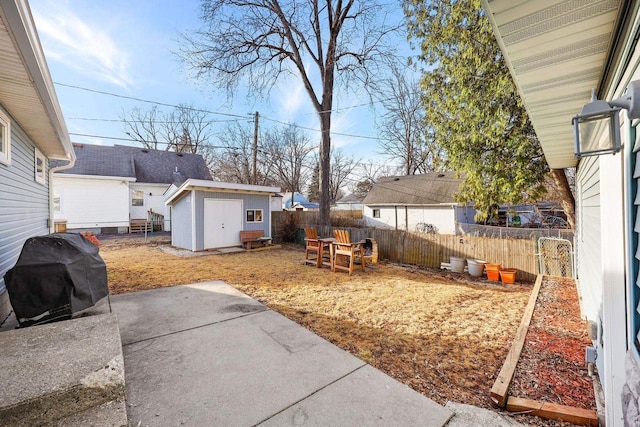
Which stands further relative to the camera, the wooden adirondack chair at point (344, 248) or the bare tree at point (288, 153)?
the bare tree at point (288, 153)

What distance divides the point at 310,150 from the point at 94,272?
26514mm

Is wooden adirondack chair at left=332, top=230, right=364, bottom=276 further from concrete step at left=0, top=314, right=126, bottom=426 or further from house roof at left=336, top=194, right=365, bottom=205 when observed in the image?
house roof at left=336, top=194, right=365, bottom=205

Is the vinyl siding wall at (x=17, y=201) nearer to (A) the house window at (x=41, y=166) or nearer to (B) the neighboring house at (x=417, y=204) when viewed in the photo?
(A) the house window at (x=41, y=166)

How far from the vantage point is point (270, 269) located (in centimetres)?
726

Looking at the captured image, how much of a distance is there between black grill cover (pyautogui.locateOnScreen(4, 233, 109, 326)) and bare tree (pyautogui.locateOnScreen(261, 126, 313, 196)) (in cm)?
2369

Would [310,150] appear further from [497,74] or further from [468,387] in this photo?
[468,387]

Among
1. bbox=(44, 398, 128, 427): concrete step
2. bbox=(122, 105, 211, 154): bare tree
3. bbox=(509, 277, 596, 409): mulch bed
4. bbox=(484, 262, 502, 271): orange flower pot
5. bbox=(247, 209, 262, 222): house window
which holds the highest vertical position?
bbox=(122, 105, 211, 154): bare tree

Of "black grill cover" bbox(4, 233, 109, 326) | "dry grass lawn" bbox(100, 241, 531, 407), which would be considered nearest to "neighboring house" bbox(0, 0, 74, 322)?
"black grill cover" bbox(4, 233, 109, 326)

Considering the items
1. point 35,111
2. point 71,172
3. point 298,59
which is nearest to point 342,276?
point 35,111

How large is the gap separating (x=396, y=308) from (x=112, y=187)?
1795 centimetres


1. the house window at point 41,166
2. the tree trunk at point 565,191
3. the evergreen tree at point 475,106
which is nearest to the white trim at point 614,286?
the evergreen tree at point 475,106

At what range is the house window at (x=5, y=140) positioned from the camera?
135 inches

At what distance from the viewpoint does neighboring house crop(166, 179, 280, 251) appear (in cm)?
975

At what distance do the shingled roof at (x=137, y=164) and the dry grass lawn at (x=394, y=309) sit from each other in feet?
34.2
